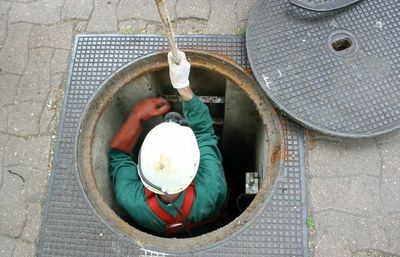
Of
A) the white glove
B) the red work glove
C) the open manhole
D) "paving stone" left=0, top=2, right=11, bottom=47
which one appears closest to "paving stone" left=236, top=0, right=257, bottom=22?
the open manhole

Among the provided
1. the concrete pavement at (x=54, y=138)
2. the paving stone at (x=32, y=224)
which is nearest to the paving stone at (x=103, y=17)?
the concrete pavement at (x=54, y=138)

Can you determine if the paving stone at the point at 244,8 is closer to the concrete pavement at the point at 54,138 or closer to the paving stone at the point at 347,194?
the concrete pavement at the point at 54,138

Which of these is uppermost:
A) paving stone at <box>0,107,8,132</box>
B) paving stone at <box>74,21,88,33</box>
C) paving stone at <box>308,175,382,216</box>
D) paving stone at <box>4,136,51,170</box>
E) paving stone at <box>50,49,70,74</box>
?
paving stone at <box>74,21,88,33</box>

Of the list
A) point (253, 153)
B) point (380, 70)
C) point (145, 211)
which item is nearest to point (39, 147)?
point (145, 211)

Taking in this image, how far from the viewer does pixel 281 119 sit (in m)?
2.17

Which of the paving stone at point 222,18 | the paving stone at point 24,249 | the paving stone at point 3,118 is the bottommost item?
the paving stone at point 24,249

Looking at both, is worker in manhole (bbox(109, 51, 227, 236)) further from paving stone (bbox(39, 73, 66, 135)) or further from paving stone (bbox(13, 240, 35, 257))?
paving stone (bbox(13, 240, 35, 257))

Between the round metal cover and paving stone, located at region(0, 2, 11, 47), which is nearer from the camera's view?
the round metal cover

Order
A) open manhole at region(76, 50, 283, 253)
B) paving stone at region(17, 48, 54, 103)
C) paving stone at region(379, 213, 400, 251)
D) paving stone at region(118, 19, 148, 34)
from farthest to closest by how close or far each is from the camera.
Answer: paving stone at region(118, 19, 148, 34)
paving stone at region(17, 48, 54, 103)
open manhole at region(76, 50, 283, 253)
paving stone at region(379, 213, 400, 251)

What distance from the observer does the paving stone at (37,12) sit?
2496 mm

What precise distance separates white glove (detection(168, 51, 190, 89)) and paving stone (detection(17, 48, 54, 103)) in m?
0.72

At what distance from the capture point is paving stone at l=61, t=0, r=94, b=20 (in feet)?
8.15

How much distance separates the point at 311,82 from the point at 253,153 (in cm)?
86

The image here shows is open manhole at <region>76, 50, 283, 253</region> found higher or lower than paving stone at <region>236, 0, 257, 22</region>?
lower
